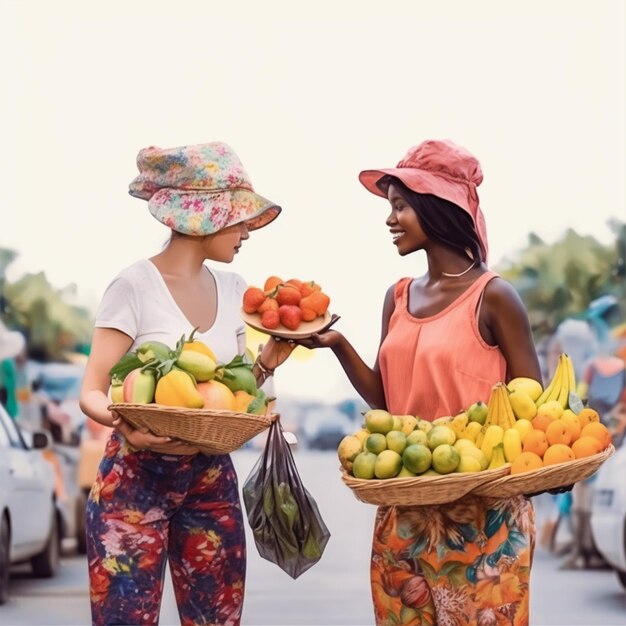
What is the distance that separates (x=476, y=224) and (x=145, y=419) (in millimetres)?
859

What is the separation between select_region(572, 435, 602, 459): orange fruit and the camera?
7.16ft

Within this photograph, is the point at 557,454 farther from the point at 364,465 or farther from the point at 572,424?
the point at 364,465

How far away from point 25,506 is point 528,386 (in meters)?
3.65

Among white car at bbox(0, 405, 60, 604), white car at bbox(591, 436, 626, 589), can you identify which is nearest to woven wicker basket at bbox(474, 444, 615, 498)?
white car at bbox(591, 436, 626, 589)

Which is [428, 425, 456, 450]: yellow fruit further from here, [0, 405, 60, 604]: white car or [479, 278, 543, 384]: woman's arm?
[0, 405, 60, 604]: white car

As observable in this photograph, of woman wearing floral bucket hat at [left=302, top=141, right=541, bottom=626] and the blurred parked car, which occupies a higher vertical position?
woman wearing floral bucket hat at [left=302, top=141, right=541, bottom=626]

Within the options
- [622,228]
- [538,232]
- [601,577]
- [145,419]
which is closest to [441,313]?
[145,419]

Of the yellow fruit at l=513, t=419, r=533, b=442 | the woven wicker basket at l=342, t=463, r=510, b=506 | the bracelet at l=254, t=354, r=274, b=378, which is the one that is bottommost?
the woven wicker basket at l=342, t=463, r=510, b=506

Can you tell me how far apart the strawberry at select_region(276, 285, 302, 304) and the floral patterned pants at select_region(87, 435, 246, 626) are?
1.32 feet

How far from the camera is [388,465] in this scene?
7.09ft

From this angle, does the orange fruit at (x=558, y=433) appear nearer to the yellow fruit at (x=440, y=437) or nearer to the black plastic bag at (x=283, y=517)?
the yellow fruit at (x=440, y=437)

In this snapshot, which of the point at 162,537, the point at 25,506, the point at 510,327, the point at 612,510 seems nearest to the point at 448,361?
the point at 510,327

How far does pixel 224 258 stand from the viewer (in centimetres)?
252

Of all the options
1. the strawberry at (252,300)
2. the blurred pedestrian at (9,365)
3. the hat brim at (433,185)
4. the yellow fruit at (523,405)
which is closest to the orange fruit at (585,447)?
the yellow fruit at (523,405)
